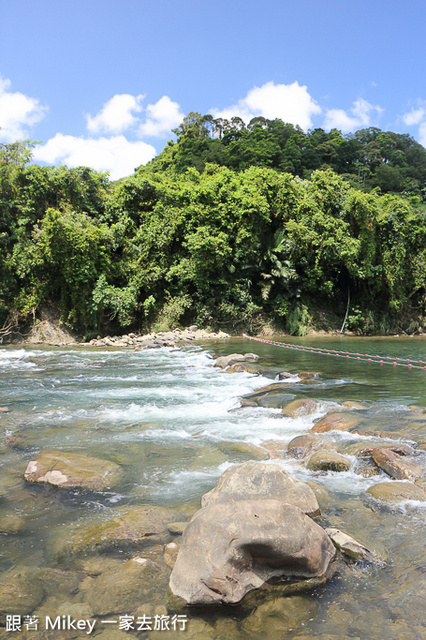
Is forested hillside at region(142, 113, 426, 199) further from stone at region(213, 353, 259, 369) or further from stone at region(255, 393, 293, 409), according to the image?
stone at region(255, 393, 293, 409)

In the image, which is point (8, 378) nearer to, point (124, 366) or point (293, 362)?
point (124, 366)

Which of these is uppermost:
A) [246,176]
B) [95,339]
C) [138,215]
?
[246,176]

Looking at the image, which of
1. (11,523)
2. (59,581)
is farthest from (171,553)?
(11,523)

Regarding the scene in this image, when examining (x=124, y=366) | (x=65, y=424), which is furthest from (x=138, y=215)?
(x=65, y=424)

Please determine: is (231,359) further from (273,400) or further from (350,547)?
(350,547)

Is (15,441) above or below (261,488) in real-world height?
below

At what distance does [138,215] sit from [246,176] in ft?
21.8

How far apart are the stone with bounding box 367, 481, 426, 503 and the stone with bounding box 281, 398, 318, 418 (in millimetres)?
2794

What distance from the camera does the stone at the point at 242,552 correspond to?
272 centimetres

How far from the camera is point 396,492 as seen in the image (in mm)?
4062

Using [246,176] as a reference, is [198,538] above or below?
below

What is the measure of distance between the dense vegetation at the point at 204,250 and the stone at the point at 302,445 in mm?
16377

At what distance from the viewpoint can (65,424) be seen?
6613mm

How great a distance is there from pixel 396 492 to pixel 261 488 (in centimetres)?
144
